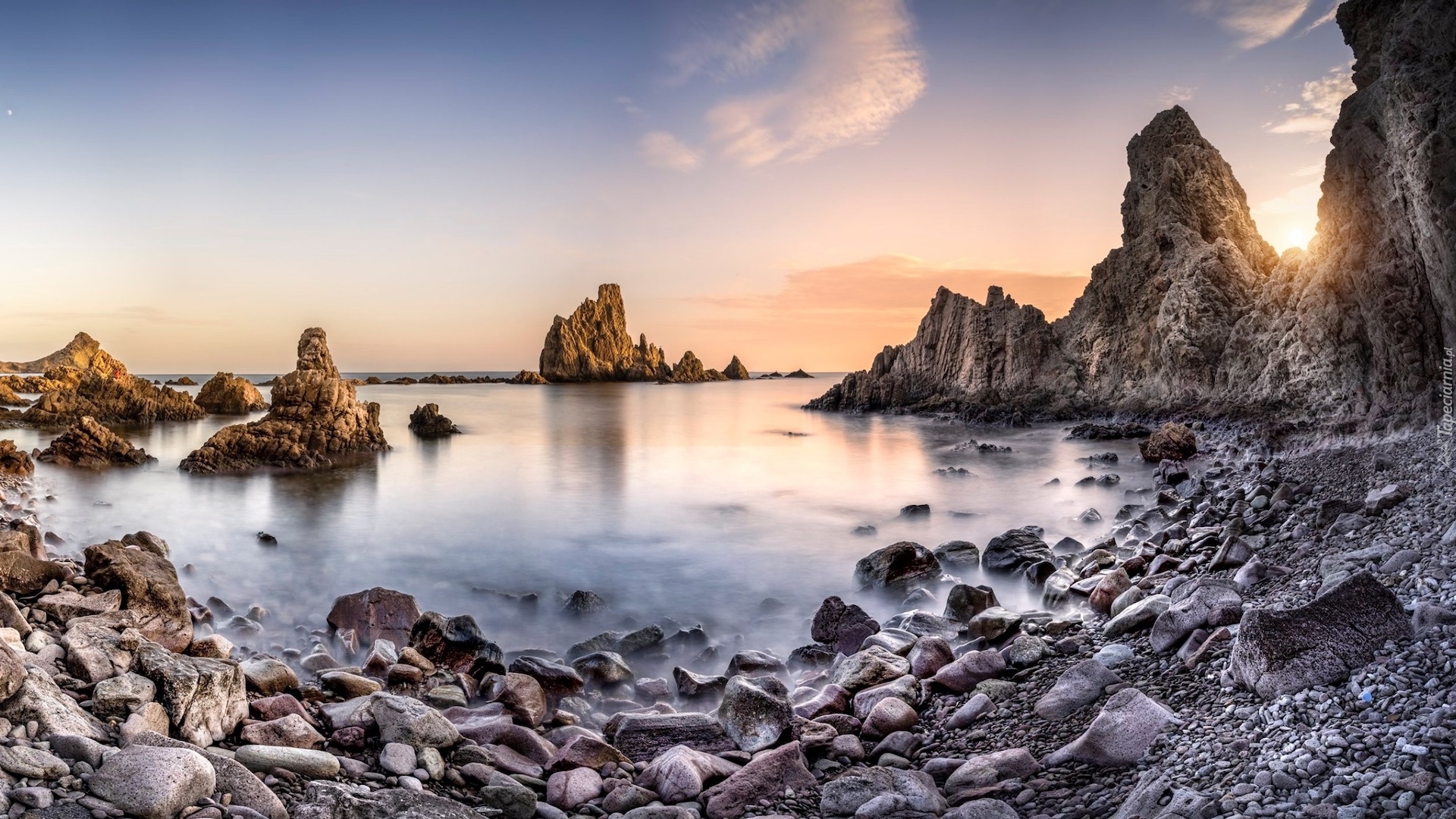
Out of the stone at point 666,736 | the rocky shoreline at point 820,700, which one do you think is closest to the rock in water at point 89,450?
the rocky shoreline at point 820,700

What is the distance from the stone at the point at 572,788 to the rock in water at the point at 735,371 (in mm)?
164466

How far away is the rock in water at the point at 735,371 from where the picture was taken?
17012 centimetres

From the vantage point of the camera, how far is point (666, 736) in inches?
204

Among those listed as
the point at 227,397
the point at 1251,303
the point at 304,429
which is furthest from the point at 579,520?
the point at 227,397

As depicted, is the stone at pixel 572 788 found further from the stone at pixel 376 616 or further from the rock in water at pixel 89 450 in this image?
the rock in water at pixel 89 450

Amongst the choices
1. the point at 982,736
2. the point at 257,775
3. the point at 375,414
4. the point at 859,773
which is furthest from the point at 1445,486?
the point at 375,414

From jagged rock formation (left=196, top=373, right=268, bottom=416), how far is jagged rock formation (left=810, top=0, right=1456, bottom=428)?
39659 millimetres

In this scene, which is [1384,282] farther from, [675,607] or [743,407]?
[743,407]

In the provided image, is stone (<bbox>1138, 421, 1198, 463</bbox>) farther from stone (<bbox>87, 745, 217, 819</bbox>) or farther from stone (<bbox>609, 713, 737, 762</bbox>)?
stone (<bbox>87, 745, 217, 819</bbox>)

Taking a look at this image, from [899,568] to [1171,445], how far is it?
14331 millimetres

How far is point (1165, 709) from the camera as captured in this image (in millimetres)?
4039

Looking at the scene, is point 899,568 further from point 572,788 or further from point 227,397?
point 227,397

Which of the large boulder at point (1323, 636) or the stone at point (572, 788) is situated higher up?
the large boulder at point (1323, 636)

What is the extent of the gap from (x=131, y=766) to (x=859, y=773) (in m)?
3.66
